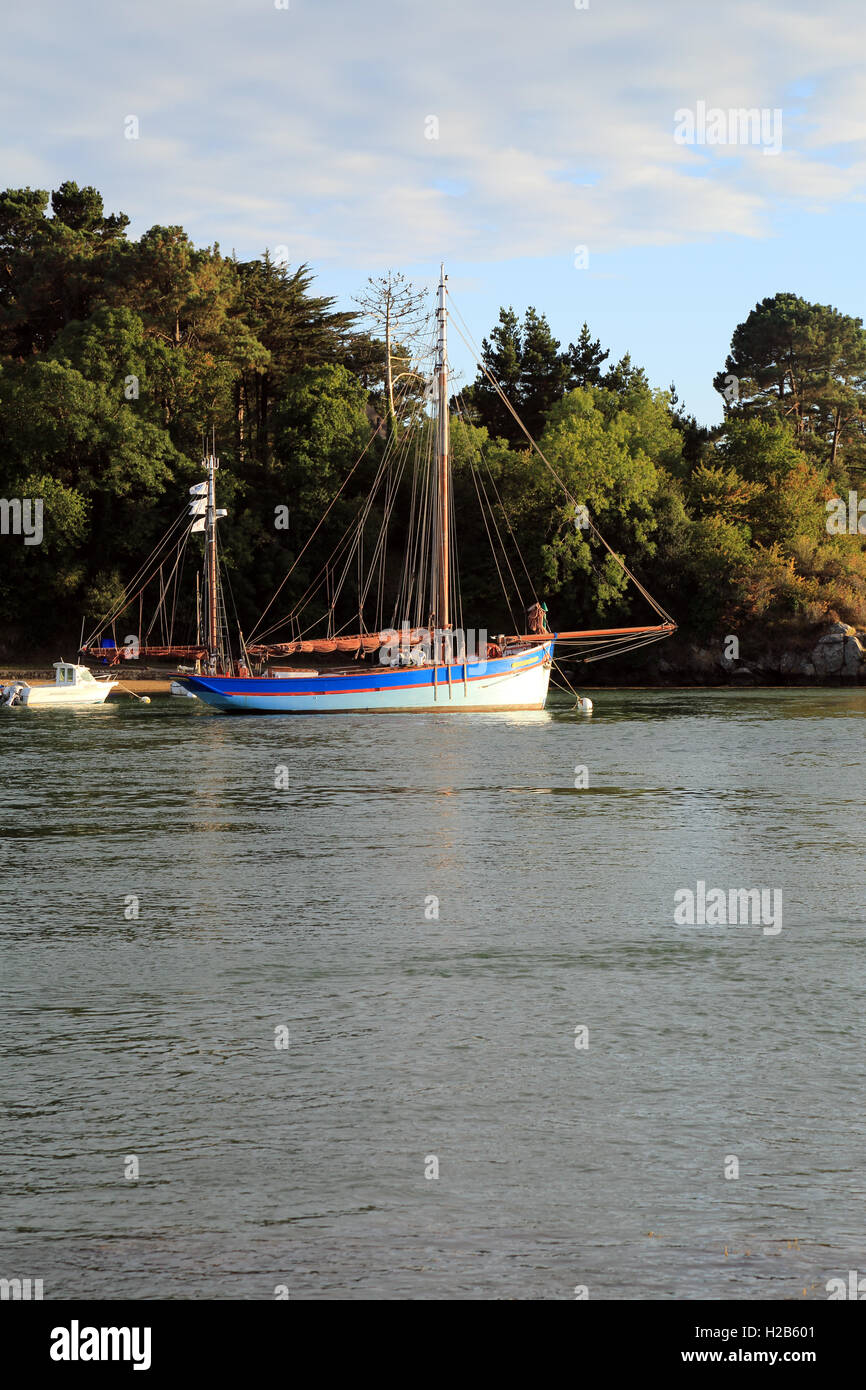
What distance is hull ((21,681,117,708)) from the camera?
78125 millimetres

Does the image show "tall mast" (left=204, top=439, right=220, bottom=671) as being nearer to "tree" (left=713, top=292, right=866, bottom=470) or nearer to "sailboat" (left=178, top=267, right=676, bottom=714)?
"sailboat" (left=178, top=267, right=676, bottom=714)

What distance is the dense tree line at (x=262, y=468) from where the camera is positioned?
96688mm

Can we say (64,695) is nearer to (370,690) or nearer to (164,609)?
(164,609)

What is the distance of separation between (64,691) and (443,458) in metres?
24.9

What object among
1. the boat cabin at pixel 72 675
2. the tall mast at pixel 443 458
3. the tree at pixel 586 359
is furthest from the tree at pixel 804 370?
the boat cabin at pixel 72 675

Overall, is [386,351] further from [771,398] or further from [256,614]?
[771,398]

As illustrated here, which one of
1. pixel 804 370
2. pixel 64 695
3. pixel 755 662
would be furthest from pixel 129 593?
pixel 804 370

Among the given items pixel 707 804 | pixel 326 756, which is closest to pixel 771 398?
pixel 326 756

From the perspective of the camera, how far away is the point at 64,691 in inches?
3127

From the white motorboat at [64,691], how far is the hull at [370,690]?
39.3ft

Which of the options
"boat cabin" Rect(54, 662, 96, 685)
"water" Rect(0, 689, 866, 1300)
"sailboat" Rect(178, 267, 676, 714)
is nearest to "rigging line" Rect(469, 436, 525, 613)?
"sailboat" Rect(178, 267, 676, 714)

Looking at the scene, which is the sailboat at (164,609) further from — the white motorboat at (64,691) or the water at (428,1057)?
the water at (428,1057)

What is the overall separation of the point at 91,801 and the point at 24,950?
16.5m

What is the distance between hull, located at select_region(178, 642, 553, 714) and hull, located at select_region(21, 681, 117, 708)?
39.1ft
